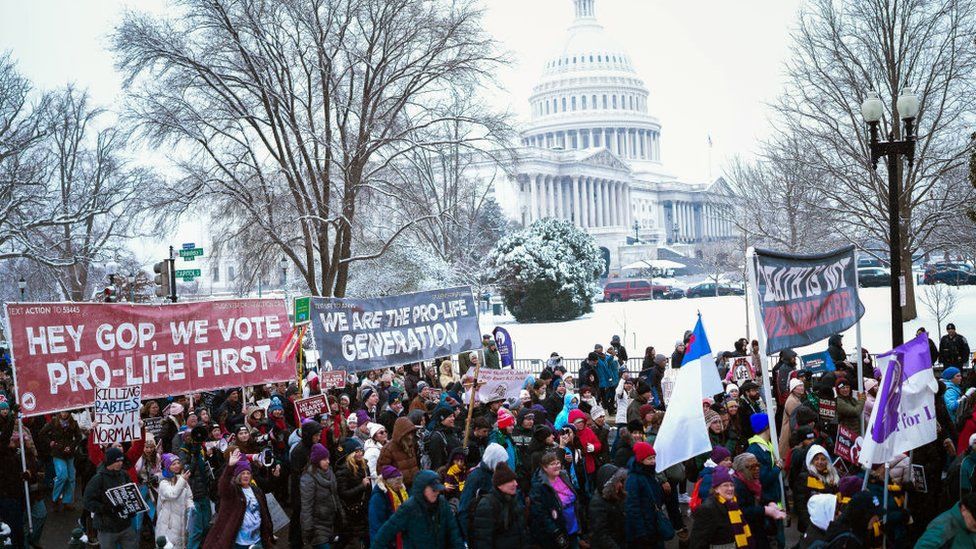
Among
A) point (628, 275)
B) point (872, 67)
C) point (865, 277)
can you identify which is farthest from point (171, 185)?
point (628, 275)

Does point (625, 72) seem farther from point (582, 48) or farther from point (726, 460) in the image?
point (726, 460)

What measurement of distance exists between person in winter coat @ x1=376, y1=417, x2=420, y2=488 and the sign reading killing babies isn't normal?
4.94 metres

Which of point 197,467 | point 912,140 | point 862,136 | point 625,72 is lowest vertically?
point 197,467

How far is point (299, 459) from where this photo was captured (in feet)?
32.7

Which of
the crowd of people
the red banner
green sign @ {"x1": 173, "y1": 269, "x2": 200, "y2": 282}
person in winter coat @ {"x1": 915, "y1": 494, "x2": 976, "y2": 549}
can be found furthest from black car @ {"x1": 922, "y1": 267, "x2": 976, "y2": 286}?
person in winter coat @ {"x1": 915, "y1": 494, "x2": 976, "y2": 549}

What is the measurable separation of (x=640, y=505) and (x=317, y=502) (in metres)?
2.85

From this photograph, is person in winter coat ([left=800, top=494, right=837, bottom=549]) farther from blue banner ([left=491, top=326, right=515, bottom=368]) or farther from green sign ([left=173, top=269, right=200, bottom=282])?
green sign ([left=173, top=269, right=200, bottom=282])

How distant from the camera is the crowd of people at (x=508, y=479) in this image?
738 cm

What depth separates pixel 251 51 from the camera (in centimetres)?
2505

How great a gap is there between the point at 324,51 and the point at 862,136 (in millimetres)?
16640

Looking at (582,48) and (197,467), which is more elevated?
(582,48)

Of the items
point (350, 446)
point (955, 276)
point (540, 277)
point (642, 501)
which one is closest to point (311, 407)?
point (350, 446)

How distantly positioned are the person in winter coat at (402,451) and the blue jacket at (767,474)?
291cm

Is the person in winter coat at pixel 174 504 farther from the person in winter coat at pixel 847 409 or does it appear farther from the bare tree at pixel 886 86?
the bare tree at pixel 886 86
